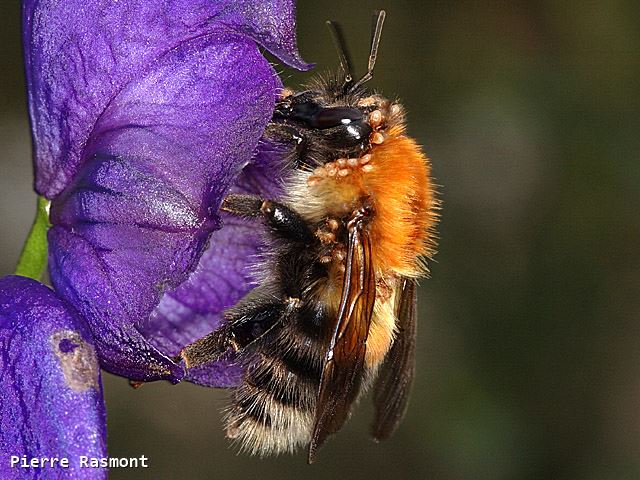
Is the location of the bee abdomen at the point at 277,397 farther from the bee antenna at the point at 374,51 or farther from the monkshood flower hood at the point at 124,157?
the bee antenna at the point at 374,51

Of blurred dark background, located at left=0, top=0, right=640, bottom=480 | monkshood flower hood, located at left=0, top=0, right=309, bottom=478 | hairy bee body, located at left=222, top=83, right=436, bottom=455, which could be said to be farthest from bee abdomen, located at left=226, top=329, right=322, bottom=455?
blurred dark background, located at left=0, top=0, right=640, bottom=480

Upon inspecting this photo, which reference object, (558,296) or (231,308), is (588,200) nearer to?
(558,296)

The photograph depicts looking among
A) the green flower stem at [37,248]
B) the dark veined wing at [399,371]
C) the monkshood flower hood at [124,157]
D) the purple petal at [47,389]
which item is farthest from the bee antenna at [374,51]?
the purple petal at [47,389]

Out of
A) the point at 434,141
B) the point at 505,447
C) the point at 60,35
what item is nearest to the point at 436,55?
the point at 434,141

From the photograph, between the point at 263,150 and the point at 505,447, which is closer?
the point at 263,150

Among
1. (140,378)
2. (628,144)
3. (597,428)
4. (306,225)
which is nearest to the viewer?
(140,378)

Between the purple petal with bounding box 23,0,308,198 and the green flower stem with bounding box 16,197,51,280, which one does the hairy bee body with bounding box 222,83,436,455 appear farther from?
the green flower stem with bounding box 16,197,51,280
